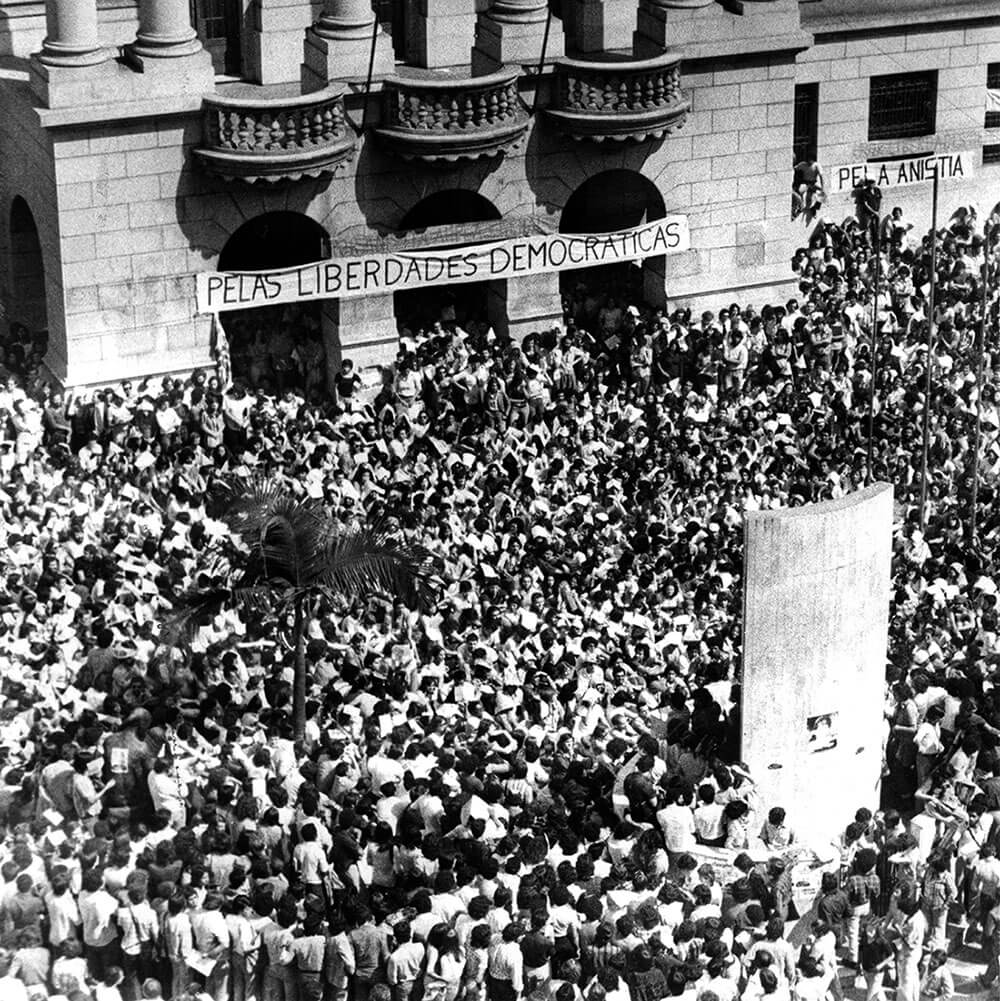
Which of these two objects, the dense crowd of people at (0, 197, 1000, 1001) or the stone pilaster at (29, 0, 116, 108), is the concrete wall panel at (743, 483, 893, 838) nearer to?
the dense crowd of people at (0, 197, 1000, 1001)

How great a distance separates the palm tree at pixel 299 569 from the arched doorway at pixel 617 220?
17.7 meters

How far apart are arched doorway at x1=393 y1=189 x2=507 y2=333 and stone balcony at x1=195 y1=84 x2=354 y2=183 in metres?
3.59

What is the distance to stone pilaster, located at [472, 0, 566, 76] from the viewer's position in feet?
172

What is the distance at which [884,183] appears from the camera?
56312 millimetres

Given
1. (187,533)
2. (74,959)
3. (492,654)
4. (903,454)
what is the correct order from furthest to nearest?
(903,454) < (187,533) < (492,654) < (74,959)

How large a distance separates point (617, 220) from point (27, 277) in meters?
12.2

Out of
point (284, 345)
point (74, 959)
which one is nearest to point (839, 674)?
point (74, 959)

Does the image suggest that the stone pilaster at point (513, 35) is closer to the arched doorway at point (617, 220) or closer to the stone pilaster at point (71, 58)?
the arched doorway at point (617, 220)

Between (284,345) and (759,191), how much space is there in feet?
33.8

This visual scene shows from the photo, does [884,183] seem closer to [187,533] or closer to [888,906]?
[187,533]

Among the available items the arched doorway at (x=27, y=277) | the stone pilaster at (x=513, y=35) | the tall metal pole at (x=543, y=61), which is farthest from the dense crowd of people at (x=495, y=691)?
the stone pilaster at (x=513, y=35)

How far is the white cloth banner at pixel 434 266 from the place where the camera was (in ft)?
166

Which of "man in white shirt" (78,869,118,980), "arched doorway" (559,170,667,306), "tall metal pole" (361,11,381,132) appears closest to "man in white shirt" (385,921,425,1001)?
"man in white shirt" (78,869,118,980)

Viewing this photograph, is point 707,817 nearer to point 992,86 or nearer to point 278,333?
point 278,333
